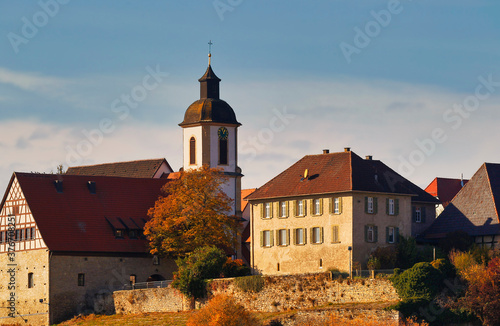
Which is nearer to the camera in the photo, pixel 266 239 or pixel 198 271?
pixel 198 271

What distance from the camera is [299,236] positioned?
272 ft

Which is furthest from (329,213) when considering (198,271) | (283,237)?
(198,271)

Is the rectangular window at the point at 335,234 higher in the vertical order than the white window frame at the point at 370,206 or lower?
lower

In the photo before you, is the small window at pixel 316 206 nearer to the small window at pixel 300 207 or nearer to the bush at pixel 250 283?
the small window at pixel 300 207

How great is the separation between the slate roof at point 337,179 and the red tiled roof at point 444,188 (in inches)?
968

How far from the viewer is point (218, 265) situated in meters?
81.2

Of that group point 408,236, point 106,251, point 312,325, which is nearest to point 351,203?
point 408,236

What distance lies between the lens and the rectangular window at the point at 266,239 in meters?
84.5

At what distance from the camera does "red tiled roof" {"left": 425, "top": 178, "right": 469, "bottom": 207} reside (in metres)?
112

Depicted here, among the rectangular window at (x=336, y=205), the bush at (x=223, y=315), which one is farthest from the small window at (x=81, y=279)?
the rectangular window at (x=336, y=205)

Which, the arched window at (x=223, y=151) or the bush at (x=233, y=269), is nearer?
the bush at (x=233, y=269)

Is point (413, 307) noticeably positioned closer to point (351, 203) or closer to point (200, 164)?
point (351, 203)

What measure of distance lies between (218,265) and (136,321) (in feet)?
19.6

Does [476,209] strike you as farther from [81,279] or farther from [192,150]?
[81,279]
